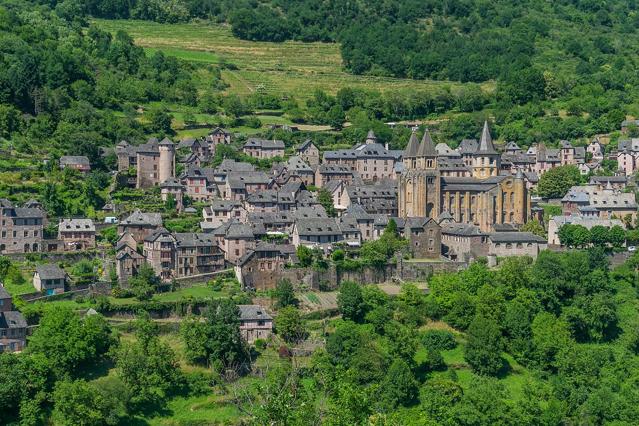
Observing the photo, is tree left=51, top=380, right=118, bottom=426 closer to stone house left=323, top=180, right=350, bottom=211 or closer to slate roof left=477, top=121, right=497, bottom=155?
stone house left=323, top=180, right=350, bottom=211

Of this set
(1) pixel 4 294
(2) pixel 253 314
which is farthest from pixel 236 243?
(1) pixel 4 294

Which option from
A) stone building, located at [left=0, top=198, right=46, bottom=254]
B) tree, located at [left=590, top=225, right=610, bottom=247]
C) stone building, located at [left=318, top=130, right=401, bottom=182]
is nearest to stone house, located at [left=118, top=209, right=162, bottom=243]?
stone building, located at [left=0, top=198, right=46, bottom=254]

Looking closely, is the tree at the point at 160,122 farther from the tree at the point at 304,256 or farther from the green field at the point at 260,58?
the tree at the point at 304,256

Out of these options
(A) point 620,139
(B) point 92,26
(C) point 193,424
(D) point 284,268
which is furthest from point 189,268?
(B) point 92,26

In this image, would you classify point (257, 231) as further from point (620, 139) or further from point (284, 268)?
point (620, 139)

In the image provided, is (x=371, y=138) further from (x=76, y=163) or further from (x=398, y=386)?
(x=398, y=386)

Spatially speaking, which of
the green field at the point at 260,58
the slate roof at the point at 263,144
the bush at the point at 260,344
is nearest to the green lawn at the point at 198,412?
the bush at the point at 260,344
